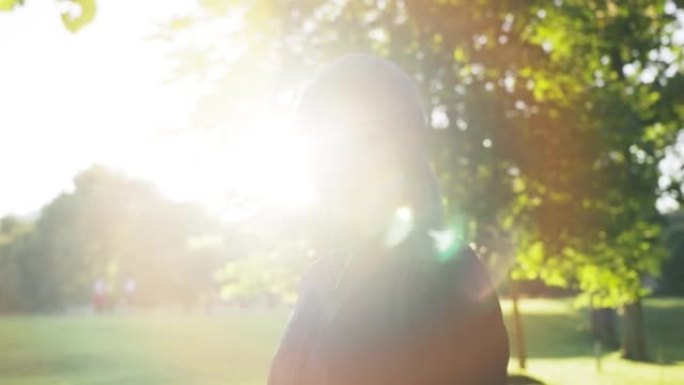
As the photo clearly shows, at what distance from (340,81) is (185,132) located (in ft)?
61.6

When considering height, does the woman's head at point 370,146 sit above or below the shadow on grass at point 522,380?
above

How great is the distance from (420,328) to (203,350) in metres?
33.6

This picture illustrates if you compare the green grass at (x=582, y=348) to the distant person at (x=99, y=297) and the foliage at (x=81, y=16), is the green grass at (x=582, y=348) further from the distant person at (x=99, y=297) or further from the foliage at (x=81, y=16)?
the distant person at (x=99, y=297)

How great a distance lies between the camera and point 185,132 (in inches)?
791

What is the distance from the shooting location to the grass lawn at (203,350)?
25.5 meters

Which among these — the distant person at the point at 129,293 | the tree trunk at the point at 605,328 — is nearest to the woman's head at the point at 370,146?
the tree trunk at the point at 605,328

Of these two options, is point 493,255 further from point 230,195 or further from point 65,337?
point 65,337

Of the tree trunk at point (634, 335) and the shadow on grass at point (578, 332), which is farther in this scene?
the shadow on grass at point (578, 332)

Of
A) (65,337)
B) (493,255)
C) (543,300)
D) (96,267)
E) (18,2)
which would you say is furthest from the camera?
(96,267)

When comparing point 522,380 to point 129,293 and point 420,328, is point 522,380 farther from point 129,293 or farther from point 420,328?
point 129,293

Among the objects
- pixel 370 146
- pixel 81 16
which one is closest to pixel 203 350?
pixel 81 16

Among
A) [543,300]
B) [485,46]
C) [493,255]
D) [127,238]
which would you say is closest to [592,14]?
[485,46]

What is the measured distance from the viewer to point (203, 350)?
112 feet

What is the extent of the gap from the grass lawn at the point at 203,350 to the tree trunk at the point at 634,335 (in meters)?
0.70
